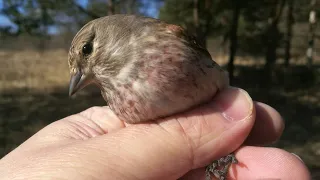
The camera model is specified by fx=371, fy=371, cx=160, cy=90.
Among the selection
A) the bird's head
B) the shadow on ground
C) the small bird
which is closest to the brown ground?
Result: the shadow on ground

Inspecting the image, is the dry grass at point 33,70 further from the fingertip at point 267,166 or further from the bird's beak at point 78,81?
the fingertip at point 267,166

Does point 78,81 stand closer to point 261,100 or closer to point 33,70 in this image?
point 261,100

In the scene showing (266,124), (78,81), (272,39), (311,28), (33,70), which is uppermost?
(78,81)

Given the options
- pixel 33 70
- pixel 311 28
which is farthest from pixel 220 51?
pixel 33 70

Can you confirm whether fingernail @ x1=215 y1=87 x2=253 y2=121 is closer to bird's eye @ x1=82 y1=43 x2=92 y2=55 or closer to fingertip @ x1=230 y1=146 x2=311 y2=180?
fingertip @ x1=230 y1=146 x2=311 y2=180

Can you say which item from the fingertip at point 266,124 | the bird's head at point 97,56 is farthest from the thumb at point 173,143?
the bird's head at point 97,56

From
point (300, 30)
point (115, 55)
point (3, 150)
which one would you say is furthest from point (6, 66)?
point (115, 55)
